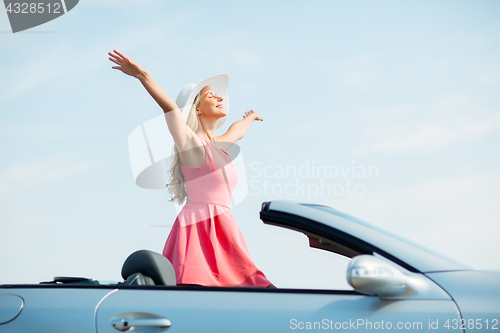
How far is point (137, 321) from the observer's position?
1739 millimetres

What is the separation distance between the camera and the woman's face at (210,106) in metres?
3.86

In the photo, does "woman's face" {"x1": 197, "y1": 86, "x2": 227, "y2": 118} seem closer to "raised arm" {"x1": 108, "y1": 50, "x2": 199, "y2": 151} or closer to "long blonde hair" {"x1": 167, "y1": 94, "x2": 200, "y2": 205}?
"long blonde hair" {"x1": 167, "y1": 94, "x2": 200, "y2": 205}

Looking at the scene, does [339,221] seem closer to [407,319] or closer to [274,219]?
[274,219]

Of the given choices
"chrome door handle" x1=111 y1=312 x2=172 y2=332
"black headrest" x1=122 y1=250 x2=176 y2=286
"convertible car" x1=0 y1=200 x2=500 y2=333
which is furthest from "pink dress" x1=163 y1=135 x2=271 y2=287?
"chrome door handle" x1=111 y1=312 x2=172 y2=332

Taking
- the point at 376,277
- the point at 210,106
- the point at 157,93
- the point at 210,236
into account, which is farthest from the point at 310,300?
the point at 210,106

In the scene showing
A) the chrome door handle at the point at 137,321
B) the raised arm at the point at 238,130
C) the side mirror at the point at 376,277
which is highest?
the raised arm at the point at 238,130

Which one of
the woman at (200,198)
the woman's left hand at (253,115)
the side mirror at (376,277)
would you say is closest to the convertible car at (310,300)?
the side mirror at (376,277)

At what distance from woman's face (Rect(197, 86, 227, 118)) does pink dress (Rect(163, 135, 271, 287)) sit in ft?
1.39

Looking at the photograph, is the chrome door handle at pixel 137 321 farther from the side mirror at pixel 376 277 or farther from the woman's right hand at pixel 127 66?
the woman's right hand at pixel 127 66

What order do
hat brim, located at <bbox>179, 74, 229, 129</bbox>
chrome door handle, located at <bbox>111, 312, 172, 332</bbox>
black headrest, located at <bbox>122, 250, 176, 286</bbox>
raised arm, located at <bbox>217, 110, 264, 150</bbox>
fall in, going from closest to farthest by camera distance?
chrome door handle, located at <bbox>111, 312, 172, 332</bbox>
black headrest, located at <bbox>122, 250, 176, 286</bbox>
hat brim, located at <bbox>179, 74, 229, 129</bbox>
raised arm, located at <bbox>217, 110, 264, 150</bbox>

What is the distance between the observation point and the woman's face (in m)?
3.86

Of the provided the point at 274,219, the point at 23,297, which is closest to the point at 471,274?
the point at 274,219

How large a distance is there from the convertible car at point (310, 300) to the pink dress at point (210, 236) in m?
1.01

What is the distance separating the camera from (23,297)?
1915 mm
